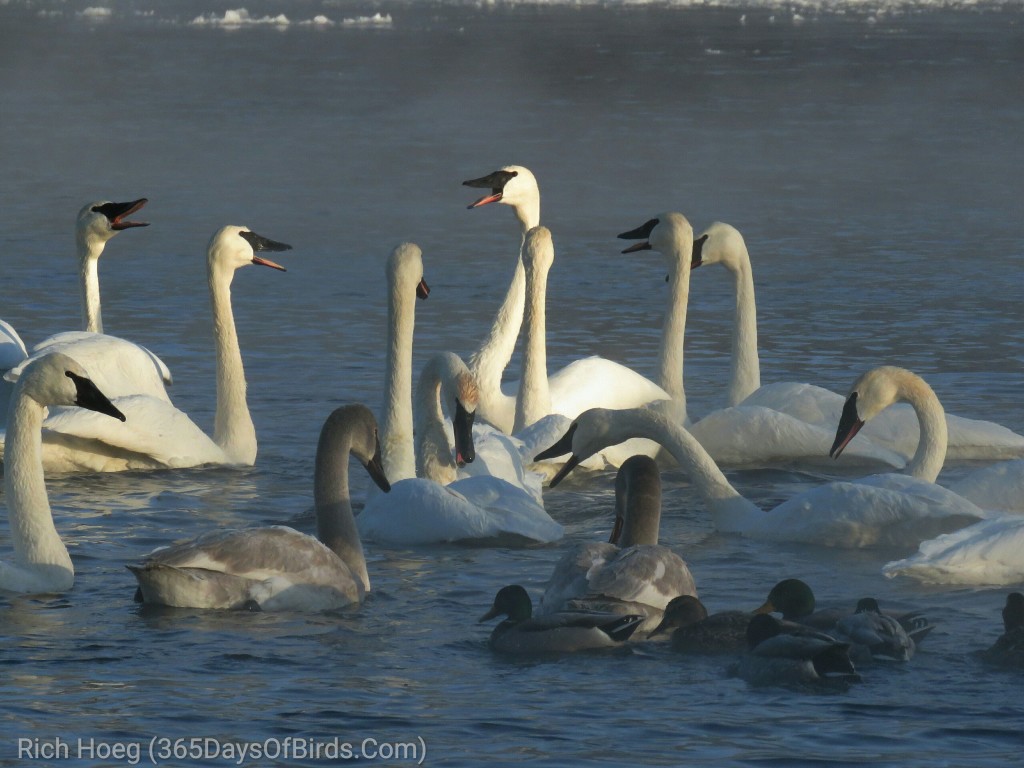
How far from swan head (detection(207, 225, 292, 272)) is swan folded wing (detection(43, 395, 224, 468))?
1.00m

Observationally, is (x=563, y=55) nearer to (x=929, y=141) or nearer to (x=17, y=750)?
(x=929, y=141)

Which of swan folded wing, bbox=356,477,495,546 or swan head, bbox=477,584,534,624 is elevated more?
swan head, bbox=477,584,534,624

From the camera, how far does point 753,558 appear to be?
8367mm

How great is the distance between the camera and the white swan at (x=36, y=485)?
7496 mm

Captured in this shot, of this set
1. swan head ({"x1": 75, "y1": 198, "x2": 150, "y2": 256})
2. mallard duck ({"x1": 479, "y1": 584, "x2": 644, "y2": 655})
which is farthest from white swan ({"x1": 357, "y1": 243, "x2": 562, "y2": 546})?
swan head ({"x1": 75, "y1": 198, "x2": 150, "y2": 256})

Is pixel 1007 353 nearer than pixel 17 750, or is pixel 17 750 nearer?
pixel 17 750

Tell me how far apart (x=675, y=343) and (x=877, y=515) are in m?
3.05

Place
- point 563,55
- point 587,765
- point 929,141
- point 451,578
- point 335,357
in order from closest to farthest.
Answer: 1. point 587,765
2. point 451,578
3. point 335,357
4. point 929,141
5. point 563,55

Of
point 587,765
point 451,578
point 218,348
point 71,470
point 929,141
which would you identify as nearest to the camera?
point 587,765

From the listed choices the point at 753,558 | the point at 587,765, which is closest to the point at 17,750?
the point at 587,765

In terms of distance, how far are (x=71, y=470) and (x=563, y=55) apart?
3455 centimetres

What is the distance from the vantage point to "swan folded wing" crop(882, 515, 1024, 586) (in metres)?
7.59

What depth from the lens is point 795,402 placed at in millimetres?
10617

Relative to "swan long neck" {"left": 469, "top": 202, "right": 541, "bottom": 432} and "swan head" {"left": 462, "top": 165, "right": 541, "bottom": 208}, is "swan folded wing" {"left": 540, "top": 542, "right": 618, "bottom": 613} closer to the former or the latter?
A: "swan long neck" {"left": 469, "top": 202, "right": 541, "bottom": 432}
